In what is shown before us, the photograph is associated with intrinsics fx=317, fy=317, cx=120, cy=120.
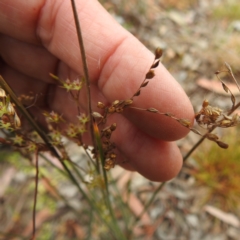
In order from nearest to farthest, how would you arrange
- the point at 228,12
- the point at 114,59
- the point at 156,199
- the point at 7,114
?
the point at 7,114 → the point at 114,59 → the point at 156,199 → the point at 228,12

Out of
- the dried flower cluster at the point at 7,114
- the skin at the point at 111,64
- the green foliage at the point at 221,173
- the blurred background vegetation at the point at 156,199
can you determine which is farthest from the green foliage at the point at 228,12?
the dried flower cluster at the point at 7,114

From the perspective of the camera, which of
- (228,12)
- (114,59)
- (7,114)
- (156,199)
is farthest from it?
(228,12)

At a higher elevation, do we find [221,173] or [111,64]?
[111,64]

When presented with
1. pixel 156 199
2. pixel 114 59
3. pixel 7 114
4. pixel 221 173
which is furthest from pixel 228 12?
pixel 7 114

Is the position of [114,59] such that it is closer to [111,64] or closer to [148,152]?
[111,64]

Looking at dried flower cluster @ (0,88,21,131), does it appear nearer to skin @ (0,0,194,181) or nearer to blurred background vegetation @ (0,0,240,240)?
skin @ (0,0,194,181)

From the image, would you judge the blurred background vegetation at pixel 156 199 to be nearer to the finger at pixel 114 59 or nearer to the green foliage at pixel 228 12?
the finger at pixel 114 59

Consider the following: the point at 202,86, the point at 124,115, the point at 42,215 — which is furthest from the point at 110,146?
the point at 202,86

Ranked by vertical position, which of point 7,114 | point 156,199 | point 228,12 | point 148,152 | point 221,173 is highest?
point 228,12
